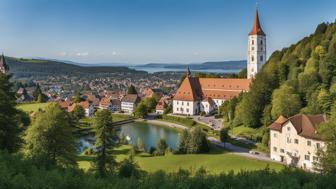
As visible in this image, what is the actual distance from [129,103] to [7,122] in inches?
1906

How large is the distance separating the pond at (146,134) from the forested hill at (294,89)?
26.0 feet

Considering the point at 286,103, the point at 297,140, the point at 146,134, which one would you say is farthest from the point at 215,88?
the point at 297,140

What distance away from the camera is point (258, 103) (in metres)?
37.9

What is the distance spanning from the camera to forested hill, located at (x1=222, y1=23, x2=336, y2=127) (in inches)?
1262

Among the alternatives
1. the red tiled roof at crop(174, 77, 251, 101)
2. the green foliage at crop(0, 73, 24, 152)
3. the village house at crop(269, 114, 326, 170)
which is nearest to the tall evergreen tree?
the green foliage at crop(0, 73, 24, 152)

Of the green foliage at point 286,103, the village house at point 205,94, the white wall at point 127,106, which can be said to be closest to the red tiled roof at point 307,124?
the green foliage at point 286,103

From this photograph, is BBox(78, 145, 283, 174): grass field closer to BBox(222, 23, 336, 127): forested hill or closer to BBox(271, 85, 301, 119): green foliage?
BBox(271, 85, 301, 119): green foliage

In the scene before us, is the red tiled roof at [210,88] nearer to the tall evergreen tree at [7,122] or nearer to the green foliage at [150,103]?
the green foliage at [150,103]

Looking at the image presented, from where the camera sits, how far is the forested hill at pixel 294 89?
32.1 metres

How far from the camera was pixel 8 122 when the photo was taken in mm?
15078

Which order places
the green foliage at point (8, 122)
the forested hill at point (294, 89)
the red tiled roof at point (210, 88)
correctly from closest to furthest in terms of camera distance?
the green foliage at point (8, 122)
the forested hill at point (294, 89)
the red tiled roof at point (210, 88)

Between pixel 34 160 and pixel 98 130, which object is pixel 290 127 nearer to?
pixel 98 130

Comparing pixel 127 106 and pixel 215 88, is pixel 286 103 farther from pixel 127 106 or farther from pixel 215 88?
pixel 127 106

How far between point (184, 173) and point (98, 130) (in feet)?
30.5
